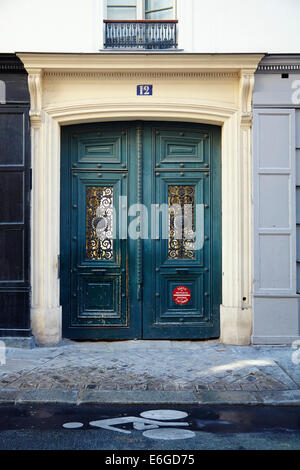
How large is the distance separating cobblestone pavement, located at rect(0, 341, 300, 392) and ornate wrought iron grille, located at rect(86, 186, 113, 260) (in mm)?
1323

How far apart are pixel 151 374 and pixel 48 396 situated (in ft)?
4.29

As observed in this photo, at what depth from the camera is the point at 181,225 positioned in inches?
305

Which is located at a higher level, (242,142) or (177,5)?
(177,5)

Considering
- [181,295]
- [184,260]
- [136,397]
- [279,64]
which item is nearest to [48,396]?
[136,397]

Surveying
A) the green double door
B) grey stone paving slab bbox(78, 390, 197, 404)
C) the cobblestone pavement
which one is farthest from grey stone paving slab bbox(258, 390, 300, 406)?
the green double door

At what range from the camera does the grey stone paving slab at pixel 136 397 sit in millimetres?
5168

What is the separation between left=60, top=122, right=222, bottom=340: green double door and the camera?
303 inches

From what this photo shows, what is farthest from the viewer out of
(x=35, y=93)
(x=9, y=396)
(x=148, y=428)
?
(x=35, y=93)

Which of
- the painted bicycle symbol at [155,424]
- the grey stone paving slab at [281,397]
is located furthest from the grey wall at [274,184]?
the painted bicycle symbol at [155,424]

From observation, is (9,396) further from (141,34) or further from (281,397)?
(141,34)

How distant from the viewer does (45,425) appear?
14.7 feet
